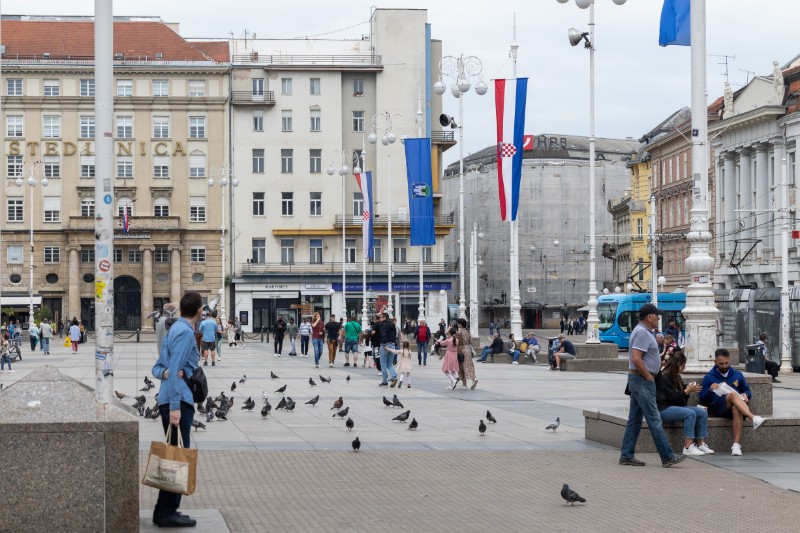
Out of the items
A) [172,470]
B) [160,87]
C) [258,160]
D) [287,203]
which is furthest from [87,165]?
[172,470]

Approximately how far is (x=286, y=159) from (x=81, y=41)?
15.8m

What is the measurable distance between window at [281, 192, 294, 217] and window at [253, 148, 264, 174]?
7.34 feet

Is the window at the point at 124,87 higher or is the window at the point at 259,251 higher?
the window at the point at 124,87

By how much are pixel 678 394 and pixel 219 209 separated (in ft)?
254

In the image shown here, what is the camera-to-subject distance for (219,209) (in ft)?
299

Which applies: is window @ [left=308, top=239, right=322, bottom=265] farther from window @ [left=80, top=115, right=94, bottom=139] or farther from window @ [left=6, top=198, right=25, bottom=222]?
window @ [left=6, top=198, right=25, bottom=222]

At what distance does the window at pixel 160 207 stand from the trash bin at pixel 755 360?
59857 millimetres

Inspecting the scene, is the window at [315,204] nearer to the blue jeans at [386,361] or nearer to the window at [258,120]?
the window at [258,120]

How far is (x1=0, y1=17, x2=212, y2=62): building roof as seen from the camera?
296 ft

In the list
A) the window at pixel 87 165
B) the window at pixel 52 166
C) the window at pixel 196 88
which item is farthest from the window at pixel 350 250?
the window at pixel 52 166

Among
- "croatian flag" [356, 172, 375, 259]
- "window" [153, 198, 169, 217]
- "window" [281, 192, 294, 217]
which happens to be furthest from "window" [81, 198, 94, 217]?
"croatian flag" [356, 172, 375, 259]

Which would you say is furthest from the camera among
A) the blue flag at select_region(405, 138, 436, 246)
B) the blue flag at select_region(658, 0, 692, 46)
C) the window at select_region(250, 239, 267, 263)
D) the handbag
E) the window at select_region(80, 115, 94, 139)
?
the window at select_region(250, 239, 267, 263)

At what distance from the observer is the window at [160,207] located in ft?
299

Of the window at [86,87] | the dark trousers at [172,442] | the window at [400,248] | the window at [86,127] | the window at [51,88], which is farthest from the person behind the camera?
the window at [400,248]
